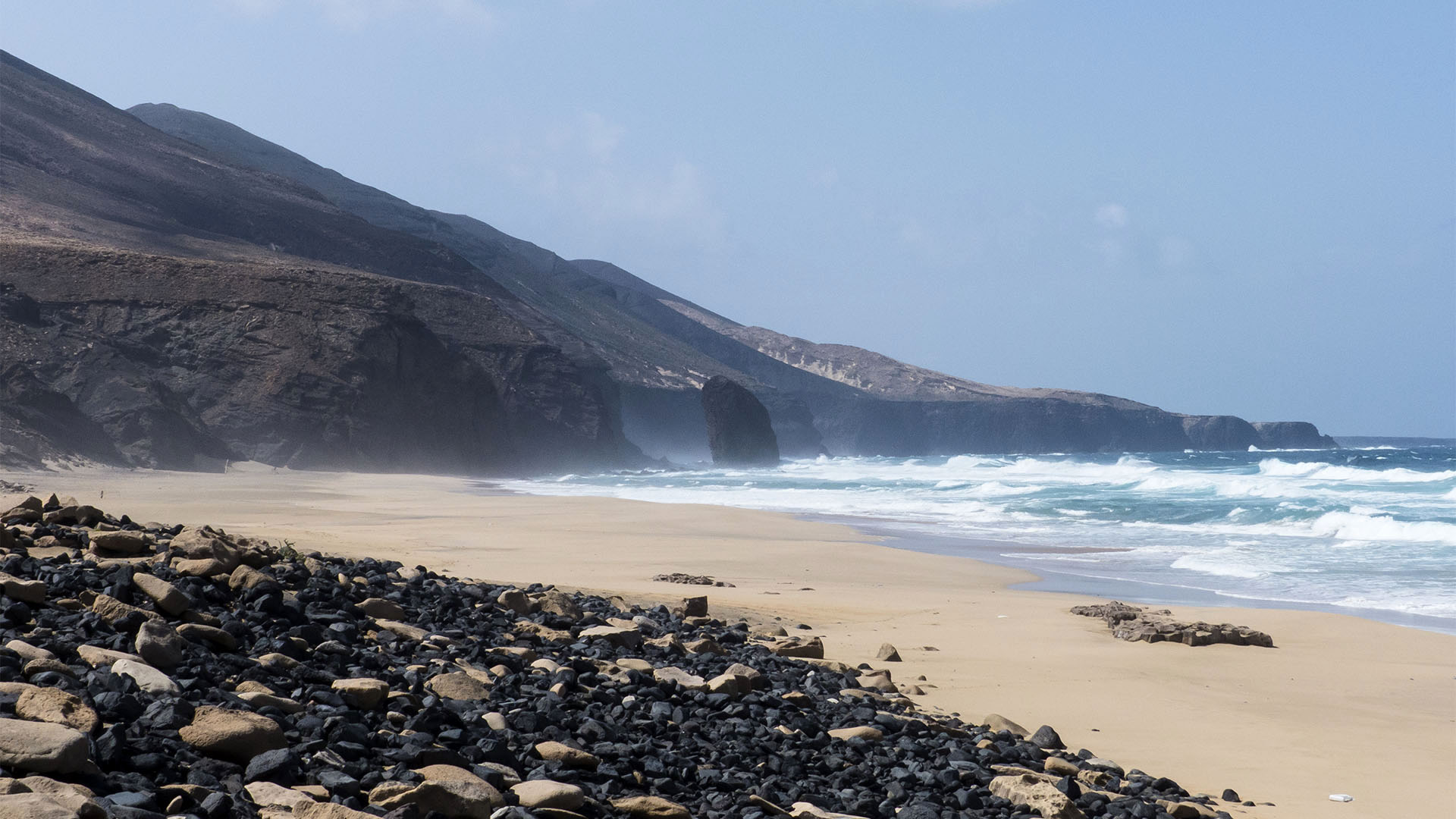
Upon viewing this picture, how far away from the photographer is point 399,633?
5.29 meters

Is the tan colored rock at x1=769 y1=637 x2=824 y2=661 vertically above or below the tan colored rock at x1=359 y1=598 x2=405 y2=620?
below

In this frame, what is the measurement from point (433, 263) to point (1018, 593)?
7273cm

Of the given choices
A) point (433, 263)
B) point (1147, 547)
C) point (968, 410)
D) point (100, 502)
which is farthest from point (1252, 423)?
point (100, 502)

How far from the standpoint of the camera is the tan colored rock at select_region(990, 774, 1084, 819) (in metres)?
3.70

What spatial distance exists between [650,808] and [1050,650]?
5.43 meters

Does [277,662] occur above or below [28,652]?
below

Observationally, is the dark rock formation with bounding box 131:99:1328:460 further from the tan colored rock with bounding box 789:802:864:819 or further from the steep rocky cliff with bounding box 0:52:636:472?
the tan colored rock with bounding box 789:802:864:819

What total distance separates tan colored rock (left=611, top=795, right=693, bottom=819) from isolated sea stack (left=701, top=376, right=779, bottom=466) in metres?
71.0

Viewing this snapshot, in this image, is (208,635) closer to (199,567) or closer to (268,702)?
(268,702)

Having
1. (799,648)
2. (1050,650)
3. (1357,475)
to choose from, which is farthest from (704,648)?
(1357,475)

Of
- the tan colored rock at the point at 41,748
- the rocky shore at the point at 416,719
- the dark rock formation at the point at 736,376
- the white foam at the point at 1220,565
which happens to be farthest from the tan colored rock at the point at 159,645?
the dark rock formation at the point at 736,376

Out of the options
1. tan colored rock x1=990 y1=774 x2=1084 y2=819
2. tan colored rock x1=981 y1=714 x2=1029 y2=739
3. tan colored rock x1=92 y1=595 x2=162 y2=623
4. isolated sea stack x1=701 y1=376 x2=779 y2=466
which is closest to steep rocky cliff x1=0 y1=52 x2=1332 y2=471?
isolated sea stack x1=701 y1=376 x2=779 y2=466

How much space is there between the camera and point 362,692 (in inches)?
Answer: 149

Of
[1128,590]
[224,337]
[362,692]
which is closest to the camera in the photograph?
[362,692]
